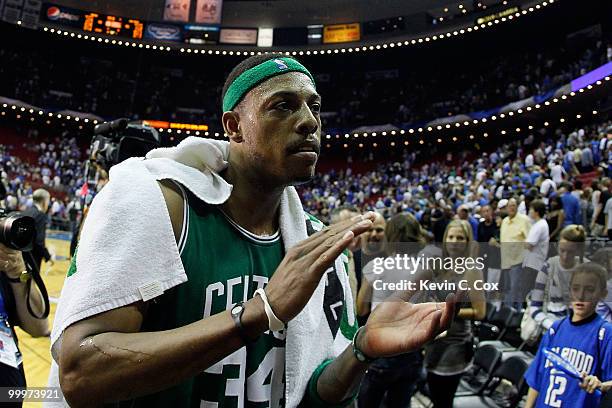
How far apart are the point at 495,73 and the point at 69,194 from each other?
65.7 ft

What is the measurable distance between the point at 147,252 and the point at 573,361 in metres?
2.31

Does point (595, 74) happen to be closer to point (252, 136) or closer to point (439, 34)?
point (439, 34)

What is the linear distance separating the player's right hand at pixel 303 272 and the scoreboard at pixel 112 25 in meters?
29.1

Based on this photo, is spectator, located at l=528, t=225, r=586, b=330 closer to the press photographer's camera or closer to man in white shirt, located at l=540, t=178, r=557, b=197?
the press photographer's camera

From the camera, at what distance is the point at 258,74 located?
4.85ft

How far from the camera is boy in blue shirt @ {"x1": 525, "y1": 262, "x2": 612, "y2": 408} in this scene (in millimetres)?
2363

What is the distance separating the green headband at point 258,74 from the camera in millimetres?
1473

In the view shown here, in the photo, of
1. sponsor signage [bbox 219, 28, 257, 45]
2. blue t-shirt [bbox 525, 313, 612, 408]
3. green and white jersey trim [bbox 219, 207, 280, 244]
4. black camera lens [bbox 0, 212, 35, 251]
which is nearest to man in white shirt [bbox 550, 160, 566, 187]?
blue t-shirt [bbox 525, 313, 612, 408]

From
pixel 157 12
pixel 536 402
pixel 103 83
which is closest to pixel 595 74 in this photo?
pixel 536 402

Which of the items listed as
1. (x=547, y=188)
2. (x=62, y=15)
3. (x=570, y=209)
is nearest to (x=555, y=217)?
(x=570, y=209)

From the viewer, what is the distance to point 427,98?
26047 millimetres

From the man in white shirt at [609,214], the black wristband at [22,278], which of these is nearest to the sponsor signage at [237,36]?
the man in white shirt at [609,214]

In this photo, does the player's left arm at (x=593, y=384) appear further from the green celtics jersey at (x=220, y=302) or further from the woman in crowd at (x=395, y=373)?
the green celtics jersey at (x=220, y=302)

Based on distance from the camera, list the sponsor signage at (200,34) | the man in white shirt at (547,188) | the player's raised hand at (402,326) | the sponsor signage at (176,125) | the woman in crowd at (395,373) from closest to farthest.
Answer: the player's raised hand at (402,326), the woman in crowd at (395,373), the man in white shirt at (547,188), the sponsor signage at (176,125), the sponsor signage at (200,34)
